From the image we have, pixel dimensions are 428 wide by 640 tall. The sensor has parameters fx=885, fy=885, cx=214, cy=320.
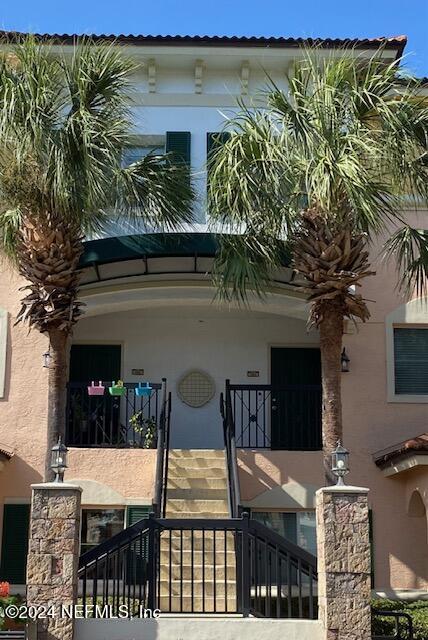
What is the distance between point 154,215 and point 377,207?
3.79 metres

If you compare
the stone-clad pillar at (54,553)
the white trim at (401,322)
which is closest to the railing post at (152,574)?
the stone-clad pillar at (54,553)

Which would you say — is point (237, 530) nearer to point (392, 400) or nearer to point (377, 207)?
point (377, 207)

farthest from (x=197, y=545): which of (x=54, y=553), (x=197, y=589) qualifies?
(x=54, y=553)

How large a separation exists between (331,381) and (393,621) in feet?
11.8

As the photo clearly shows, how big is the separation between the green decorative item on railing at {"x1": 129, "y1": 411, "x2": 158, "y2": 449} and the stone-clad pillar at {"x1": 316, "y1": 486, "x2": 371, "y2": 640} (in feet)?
20.0

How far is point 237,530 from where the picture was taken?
33.4ft

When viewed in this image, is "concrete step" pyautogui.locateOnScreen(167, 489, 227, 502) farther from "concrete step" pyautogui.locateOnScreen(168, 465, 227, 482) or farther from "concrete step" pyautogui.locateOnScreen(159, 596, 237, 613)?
"concrete step" pyautogui.locateOnScreen(159, 596, 237, 613)

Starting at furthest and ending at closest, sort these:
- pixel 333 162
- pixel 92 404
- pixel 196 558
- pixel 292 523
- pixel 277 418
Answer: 1. pixel 277 418
2. pixel 92 404
3. pixel 292 523
4. pixel 196 558
5. pixel 333 162

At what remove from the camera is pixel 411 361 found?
1589 cm

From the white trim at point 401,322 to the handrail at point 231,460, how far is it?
9.72 ft

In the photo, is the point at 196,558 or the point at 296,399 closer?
the point at 196,558

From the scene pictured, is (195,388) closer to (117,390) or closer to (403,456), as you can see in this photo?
(117,390)

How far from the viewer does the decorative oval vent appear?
17.2m

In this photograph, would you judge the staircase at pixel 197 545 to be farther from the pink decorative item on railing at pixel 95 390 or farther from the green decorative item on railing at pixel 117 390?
the pink decorative item on railing at pixel 95 390
